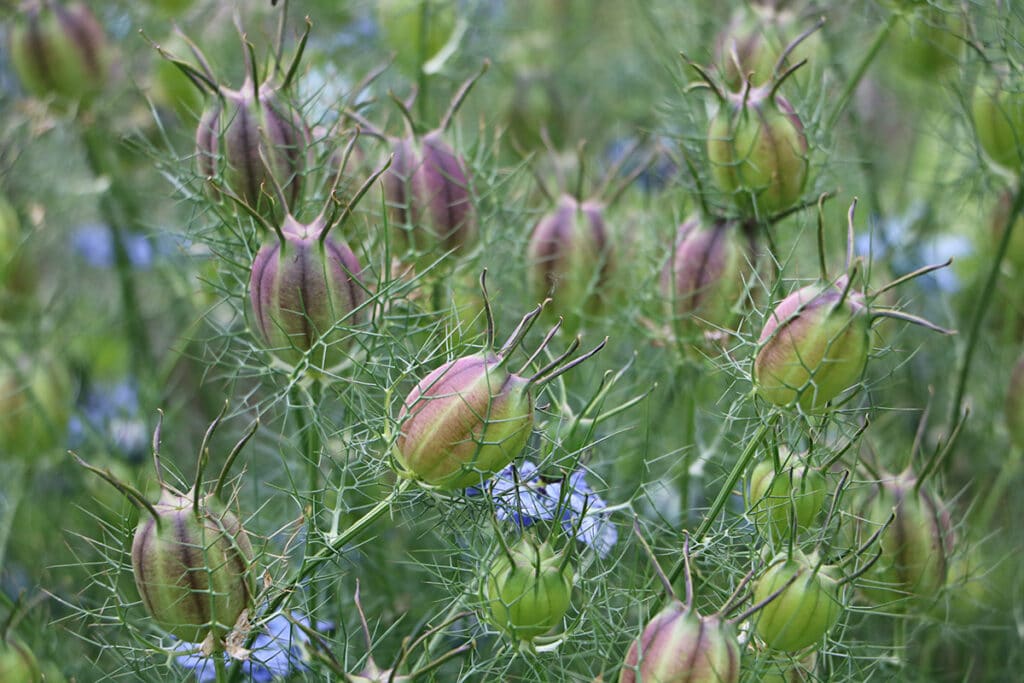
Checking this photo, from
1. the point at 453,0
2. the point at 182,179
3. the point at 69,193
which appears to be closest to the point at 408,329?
the point at 182,179

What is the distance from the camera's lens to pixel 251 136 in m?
0.83

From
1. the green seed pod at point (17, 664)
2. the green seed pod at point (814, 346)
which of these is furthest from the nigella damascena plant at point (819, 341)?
the green seed pod at point (17, 664)

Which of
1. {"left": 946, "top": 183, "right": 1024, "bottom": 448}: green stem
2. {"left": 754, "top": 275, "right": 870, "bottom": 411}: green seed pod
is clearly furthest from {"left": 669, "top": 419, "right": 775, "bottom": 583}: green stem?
{"left": 946, "top": 183, "right": 1024, "bottom": 448}: green stem

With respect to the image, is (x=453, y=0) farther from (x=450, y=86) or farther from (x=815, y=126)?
(x=815, y=126)

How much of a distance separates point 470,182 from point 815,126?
0.29 m

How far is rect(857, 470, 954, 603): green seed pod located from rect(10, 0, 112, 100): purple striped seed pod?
2.86 feet

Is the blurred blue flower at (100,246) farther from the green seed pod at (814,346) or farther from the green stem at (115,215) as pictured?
the green seed pod at (814,346)

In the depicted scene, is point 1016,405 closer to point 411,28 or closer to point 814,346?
point 814,346

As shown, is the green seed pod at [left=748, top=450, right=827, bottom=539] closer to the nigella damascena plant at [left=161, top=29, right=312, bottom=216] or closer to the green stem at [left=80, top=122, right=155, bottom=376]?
the nigella damascena plant at [left=161, top=29, right=312, bottom=216]

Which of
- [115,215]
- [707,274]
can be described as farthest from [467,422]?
[115,215]

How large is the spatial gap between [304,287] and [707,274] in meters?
0.35

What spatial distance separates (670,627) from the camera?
2.07ft

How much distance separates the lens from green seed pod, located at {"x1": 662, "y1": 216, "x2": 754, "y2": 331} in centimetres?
91

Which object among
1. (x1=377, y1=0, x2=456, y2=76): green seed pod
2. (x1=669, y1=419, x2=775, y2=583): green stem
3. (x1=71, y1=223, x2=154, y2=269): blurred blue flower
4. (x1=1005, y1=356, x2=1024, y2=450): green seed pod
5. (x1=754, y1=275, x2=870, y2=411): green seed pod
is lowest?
(x1=1005, y1=356, x2=1024, y2=450): green seed pod
